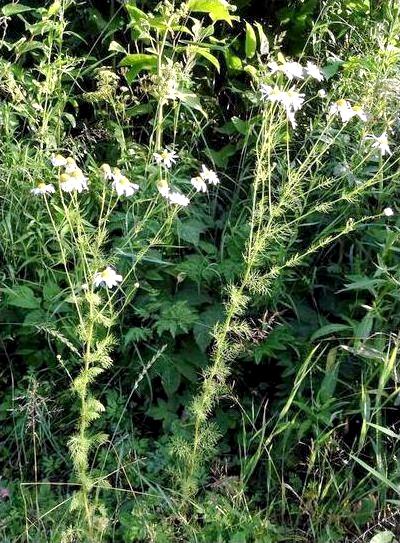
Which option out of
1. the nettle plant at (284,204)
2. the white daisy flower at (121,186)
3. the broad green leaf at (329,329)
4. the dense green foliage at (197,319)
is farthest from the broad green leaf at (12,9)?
the broad green leaf at (329,329)

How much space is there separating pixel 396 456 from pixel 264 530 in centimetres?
49

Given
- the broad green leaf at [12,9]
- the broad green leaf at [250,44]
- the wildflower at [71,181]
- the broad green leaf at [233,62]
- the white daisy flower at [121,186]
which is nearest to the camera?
the wildflower at [71,181]

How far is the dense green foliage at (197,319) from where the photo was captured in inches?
88.3

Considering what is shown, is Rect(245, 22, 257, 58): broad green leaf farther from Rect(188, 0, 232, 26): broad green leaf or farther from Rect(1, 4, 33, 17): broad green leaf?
Rect(1, 4, 33, 17): broad green leaf

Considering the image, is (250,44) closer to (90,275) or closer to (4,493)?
(90,275)

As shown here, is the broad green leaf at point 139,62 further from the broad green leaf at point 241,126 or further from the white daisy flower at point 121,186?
the white daisy flower at point 121,186

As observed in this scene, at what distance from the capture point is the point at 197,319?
2533 mm

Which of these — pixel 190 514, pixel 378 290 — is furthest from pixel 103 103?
pixel 190 514

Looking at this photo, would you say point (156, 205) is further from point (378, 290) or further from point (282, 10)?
point (282, 10)

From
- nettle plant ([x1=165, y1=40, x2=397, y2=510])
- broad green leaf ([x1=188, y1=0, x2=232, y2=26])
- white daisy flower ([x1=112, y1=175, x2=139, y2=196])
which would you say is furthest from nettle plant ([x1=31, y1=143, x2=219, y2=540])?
broad green leaf ([x1=188, y1=0, x2=232, y2=26])

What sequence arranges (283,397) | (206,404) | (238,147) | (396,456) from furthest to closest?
(238,147) → (283,397) → (396,456) → (206,404)

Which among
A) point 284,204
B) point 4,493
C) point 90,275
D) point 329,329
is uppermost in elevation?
point 284,204

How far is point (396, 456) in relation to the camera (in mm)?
2363

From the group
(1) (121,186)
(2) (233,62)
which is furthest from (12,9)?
(1) (121,186)
